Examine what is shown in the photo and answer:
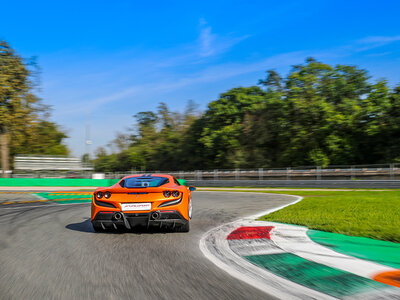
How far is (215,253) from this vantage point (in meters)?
5.22

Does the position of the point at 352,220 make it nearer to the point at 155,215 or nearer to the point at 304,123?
the point at 155,215

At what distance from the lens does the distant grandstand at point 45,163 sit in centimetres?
3803

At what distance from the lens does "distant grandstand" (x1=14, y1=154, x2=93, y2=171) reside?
1497 inches

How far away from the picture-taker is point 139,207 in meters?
6.36

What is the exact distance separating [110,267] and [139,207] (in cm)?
199

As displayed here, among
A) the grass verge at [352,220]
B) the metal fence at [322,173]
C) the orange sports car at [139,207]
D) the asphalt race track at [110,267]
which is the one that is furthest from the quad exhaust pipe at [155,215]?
the metal fence at [322,173]

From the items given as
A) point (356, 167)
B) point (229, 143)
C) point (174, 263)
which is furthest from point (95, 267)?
point (229, 143)

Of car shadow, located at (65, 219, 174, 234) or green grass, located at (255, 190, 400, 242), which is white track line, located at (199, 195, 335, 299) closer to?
car shadow, located at (65, 219, 174, 234)

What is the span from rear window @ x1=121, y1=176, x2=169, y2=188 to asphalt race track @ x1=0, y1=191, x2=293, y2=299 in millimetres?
928

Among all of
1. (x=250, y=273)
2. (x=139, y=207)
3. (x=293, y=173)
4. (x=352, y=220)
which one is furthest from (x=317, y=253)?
(x=293, y=173)

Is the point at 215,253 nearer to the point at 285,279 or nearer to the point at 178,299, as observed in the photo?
the point at 285,279

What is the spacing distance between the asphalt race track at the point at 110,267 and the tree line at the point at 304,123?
37.9m

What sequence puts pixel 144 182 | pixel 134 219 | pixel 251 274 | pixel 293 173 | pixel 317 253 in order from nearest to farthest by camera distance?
pixel 251 274, pixel 317 253, pixel 134 219, pixel 144 182, pixel 293 173

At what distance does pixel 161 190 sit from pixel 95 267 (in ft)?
7.72
